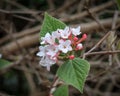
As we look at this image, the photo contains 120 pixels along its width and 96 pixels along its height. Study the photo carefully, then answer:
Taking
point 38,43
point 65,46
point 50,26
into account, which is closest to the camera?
point 65,46

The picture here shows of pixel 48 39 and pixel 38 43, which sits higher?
pixel 48 39

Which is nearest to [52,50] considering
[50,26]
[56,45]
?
[56,45]

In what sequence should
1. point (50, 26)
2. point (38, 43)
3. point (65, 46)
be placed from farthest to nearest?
point (38, 43), point (50, 26), point (65, 46)

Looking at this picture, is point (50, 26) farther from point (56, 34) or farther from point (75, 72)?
point (75, 72)

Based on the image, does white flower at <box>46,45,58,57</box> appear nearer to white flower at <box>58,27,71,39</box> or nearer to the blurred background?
white flower at <box>58,27,71,39</box>

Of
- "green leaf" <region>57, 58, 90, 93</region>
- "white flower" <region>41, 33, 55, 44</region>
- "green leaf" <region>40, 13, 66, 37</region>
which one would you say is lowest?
"green leaf" <region>57, 58, 90, 93</region>

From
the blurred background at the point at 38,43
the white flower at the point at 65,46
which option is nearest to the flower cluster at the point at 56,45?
the white flower at the point at 65,46

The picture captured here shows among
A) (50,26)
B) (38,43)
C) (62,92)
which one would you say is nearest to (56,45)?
(50,26)

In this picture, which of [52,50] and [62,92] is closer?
[52,50]

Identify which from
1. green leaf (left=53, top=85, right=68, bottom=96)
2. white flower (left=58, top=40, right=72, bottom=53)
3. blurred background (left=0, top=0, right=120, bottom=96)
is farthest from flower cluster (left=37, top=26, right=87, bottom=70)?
blurred background (left=0, top=0, right=120, bottom=96)
